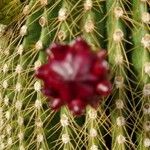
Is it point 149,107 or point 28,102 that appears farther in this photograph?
point 28,102

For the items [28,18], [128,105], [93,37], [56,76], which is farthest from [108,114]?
[56,76]

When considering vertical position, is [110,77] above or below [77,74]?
below

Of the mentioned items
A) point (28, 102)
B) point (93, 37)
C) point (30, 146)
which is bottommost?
point (30, 146)

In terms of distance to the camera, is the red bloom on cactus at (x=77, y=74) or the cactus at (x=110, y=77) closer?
the red bloom on cactus at (x=77, y=74)

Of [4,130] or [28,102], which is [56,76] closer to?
[28,102]

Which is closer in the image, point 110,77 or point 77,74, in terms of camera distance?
point 77,74
